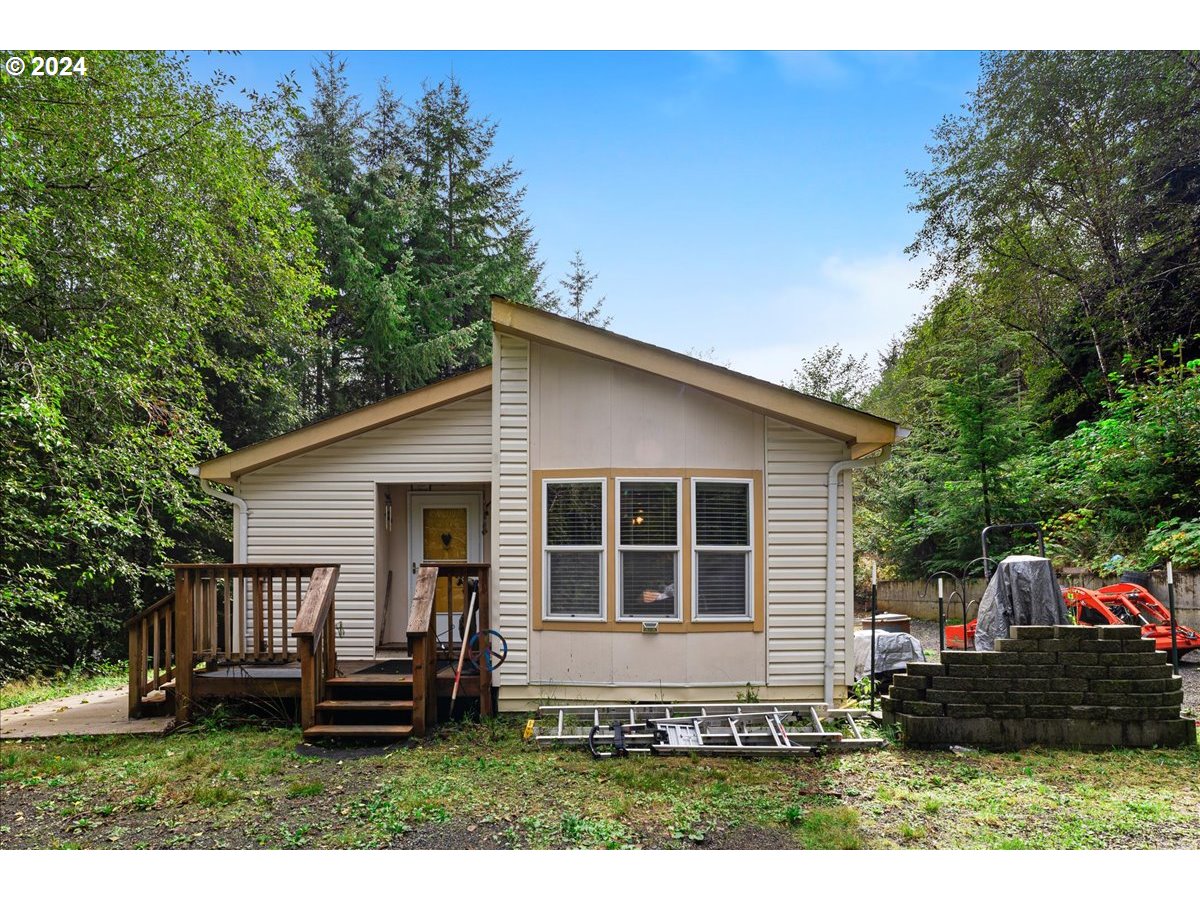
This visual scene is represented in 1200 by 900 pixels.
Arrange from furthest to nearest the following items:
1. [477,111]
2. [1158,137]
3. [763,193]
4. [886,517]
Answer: [477,111] < [886,517] < [1158,137] < [763,193]

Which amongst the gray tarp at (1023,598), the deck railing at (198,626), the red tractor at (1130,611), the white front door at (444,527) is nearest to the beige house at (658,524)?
the gray tarp at (1023,598)

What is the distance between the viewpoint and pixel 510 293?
1730cm

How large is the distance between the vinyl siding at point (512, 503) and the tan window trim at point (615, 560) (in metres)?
Result: 0.10

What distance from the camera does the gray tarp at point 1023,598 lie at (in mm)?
5355

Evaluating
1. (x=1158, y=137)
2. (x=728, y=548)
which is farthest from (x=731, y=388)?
(x=1158, y=137)

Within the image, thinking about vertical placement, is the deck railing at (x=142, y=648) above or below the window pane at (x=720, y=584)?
below

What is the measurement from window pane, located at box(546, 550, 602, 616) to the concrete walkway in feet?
11.4

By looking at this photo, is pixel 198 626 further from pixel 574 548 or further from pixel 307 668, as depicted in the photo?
pixel 574 548

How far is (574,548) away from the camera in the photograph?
20.1ft

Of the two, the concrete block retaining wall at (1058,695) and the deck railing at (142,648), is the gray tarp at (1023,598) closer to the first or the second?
the concrete block retaining wall at (1058,695)

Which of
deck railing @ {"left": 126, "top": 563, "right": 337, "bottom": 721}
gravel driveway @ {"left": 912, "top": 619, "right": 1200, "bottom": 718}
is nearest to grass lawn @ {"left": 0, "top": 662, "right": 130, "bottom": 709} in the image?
deck railing @ {"left": 126, "top": 563, "right": 337, "bottom": 721}

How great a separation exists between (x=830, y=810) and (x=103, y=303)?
1024 centimetres

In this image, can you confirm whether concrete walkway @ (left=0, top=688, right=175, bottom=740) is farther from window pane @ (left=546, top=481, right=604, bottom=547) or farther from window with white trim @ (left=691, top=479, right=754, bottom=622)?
window with white trim @ (left=691, top=479, right=754, bottom=622)

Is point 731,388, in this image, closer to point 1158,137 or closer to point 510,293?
point 1158,137
